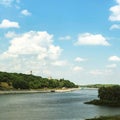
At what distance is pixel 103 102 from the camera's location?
515 ft

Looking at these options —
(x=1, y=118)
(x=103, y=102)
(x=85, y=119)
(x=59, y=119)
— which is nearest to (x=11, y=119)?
(x=1, y=118)

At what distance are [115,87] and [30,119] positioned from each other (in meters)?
63.3

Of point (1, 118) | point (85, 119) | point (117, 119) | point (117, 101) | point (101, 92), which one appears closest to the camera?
point (117, 119)

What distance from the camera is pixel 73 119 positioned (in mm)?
101125

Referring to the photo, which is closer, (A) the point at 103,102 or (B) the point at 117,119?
(B) the point at 117,119

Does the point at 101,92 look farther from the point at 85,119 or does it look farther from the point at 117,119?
the point at 117,119

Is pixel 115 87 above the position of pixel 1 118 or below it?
above

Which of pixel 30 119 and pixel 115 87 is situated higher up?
pixel 115 87

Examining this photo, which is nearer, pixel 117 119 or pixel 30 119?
pixel 117 119

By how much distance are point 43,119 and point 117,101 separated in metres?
58.0

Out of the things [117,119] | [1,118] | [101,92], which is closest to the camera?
[117,119]

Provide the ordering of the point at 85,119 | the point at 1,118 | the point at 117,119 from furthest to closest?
the point at 1,118
the point at 85,119
the point at 117,119

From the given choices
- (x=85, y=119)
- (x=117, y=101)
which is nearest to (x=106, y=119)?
(x=85, y=119)

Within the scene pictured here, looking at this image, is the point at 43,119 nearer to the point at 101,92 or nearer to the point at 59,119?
the point at 59,119
